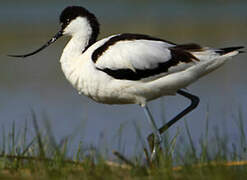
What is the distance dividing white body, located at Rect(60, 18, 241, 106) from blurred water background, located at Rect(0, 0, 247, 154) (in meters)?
0.35

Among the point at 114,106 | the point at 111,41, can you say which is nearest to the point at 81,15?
the point at 111,41

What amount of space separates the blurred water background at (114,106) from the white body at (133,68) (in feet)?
1.14

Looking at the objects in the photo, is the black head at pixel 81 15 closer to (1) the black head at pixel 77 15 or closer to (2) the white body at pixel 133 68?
(1) the black head at pixel 77 15

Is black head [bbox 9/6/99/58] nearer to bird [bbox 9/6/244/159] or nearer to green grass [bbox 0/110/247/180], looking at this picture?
bird [bbox 9/6/244/159]

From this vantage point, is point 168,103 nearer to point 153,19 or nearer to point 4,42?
point 4,42

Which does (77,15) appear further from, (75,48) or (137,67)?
(137,67)

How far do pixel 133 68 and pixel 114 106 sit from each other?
4607mm

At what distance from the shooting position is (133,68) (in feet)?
16.2

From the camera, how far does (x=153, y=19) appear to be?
69.9 ft

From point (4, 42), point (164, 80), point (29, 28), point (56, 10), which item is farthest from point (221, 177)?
point (56, 10)

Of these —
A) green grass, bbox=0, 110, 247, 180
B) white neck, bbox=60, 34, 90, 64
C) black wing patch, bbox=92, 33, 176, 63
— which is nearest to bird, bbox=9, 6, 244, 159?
black wing patch, bbox=92, 33, 176, 63

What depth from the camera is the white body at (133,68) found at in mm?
4871

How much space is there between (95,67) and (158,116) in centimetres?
364

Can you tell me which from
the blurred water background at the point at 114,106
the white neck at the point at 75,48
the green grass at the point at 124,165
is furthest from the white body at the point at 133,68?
the green grass at the point at 124,165
